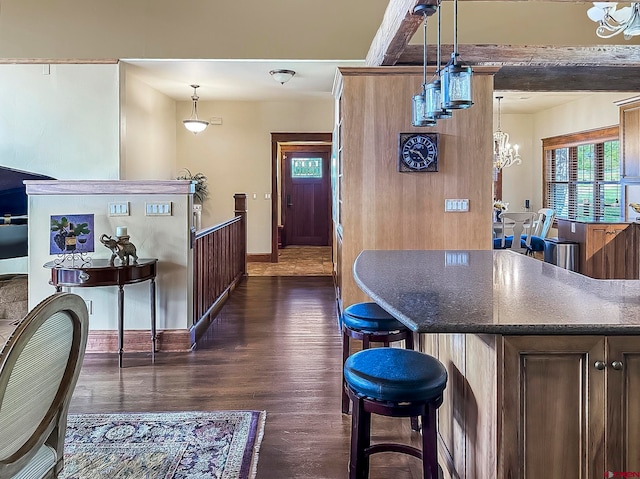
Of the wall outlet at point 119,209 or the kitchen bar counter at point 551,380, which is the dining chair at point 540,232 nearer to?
the wall outlet at point 119,209

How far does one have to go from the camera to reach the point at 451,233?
436 centimetres

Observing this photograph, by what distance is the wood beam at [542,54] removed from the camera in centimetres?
452

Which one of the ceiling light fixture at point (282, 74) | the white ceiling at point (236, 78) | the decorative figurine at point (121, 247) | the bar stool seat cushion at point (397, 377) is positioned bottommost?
the bar stool seat cushion at point (397, 377)

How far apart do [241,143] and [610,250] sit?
5.91 meters

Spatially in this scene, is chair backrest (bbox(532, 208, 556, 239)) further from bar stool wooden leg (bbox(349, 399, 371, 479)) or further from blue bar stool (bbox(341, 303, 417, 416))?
bar stool wooden leg (bbox(349, 399, 371, 479))

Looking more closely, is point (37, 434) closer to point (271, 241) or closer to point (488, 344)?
point (488, 344)

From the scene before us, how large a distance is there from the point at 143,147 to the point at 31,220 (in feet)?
10.7

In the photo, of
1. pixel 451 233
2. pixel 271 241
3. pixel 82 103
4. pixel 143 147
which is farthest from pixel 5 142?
pixel 451 233

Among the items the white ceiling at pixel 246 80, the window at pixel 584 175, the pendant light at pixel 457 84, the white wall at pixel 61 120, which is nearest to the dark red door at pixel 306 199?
the white ceiling at pixel 246 80

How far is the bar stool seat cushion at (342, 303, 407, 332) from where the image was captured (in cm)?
241

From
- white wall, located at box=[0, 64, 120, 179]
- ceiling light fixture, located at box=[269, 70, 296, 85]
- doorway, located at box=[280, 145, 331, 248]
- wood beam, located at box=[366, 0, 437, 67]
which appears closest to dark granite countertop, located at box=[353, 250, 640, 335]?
wood beam, located at box=[366, 0, 437, 67]

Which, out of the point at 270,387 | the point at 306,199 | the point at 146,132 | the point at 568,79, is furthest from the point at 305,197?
the point at 270,387

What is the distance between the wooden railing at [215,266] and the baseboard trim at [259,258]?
1.40 metres

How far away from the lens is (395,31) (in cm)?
349
